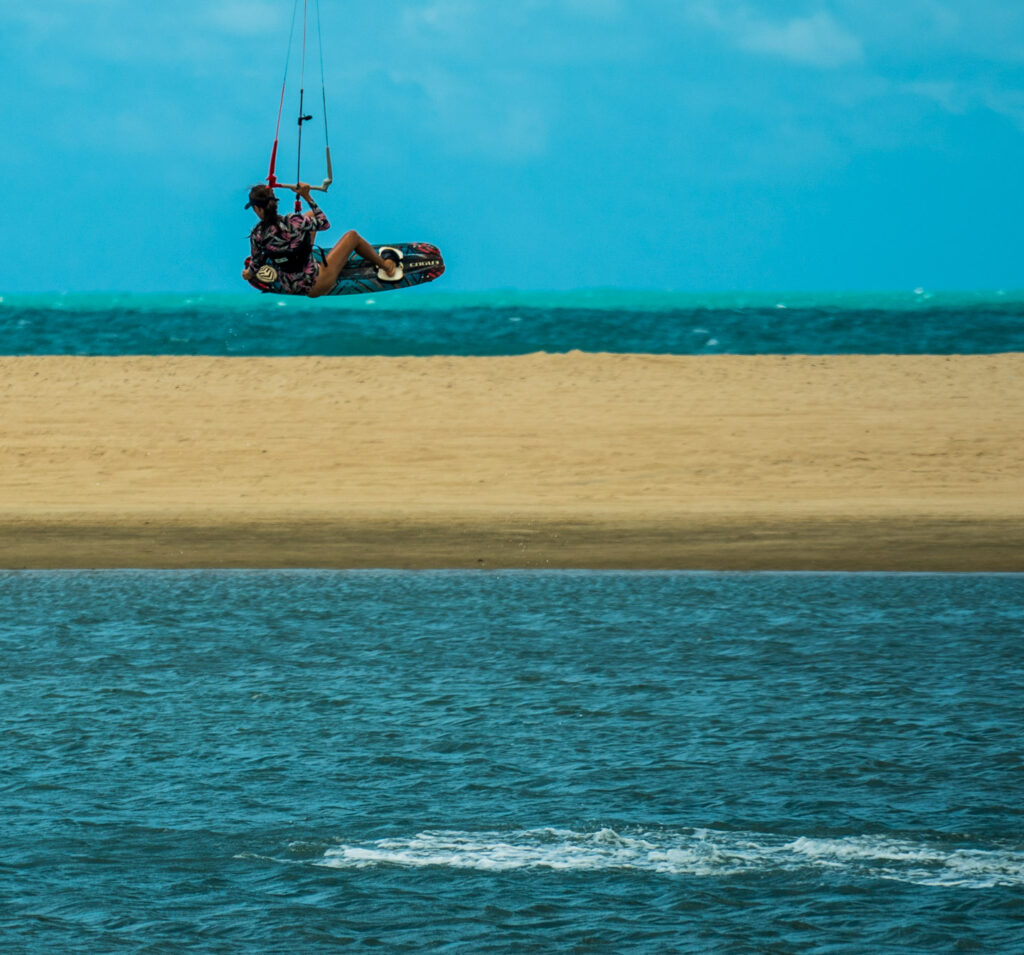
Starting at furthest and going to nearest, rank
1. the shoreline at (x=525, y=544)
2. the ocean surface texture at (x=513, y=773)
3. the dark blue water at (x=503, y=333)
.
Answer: the dark blue water at (x=503, y=333), the shoreline at (x=525, y=544), the ocean surface texture at (x=513, y=773)

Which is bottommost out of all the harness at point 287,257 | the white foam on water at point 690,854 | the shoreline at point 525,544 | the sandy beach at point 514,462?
the white foam on water at point 690,854

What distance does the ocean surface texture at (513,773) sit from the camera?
862 centimetres

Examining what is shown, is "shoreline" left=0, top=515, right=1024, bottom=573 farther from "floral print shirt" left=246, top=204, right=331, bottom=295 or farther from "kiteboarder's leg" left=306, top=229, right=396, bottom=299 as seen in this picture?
"floral print shirt" left=246, top=204, right=331, bottom=295

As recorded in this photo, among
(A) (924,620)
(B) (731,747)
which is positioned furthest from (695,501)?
(B) (731,747)

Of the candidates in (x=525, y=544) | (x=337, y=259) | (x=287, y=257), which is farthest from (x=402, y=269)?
(x=525, y=544)

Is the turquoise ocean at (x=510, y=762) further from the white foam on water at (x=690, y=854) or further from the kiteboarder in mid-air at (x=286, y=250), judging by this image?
the kiteboarder in mid-air at (x=286, y=250)

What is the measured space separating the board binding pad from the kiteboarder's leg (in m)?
0.33

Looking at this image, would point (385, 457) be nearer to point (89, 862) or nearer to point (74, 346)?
point (89, 862)

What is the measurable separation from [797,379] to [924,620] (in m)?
21.1

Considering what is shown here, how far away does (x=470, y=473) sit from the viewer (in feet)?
86.5

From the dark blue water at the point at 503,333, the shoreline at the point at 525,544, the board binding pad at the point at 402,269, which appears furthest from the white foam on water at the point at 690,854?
the dark blue water at the point at 503,333

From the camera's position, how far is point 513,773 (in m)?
10.9

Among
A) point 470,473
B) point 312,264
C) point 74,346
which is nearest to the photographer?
point 312,264

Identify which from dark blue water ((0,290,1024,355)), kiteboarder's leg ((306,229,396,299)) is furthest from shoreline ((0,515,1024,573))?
dark blue water ((0,290,1024,355))
